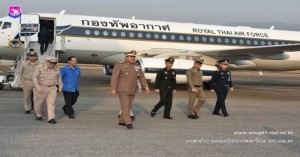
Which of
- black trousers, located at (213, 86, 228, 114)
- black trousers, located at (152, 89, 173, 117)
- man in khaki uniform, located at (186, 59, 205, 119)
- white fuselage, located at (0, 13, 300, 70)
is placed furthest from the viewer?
white fuselage, located at (0, 13, 300, 70)

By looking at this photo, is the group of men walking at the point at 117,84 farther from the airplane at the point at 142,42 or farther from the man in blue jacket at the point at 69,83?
the airplane at the point at 142,42

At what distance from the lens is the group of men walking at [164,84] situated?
8422mm

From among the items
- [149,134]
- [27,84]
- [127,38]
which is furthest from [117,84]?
[127,38]

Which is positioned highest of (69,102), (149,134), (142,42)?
(142,42)

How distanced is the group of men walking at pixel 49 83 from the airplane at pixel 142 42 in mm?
6545

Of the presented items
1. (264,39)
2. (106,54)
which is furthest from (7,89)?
(264,39)

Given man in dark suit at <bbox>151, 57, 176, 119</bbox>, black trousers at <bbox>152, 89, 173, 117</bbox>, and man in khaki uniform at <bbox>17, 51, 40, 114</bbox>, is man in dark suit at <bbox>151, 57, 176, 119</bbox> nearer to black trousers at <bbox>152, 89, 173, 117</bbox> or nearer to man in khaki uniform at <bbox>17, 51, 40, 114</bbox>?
black trousers at <bbox>152, 89, 173, 117</bbox>

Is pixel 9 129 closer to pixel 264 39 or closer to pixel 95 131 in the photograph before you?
pixel 95 131

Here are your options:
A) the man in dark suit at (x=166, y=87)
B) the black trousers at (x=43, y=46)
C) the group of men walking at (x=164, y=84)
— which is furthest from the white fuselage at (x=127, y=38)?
the man in dark suit at (x=166, y=87)

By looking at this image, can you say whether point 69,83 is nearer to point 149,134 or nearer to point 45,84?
point 45,84

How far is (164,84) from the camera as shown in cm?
988

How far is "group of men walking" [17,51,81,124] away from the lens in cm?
880

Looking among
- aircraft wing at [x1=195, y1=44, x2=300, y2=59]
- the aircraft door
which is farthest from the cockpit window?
aircraft wing at [x1=195, y1=44, x2=300, y2=59]

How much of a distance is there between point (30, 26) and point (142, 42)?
5144 mm
